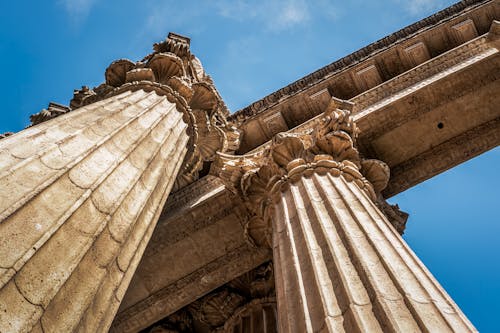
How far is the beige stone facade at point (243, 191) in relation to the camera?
13.2ft

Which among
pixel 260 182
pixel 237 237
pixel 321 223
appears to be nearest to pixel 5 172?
pixel 321 223

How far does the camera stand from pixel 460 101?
11.6 m

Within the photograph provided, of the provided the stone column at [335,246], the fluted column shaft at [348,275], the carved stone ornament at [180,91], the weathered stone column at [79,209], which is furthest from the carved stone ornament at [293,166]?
the weathered stone column at [79,209]

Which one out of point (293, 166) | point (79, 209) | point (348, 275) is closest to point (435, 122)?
point (293, 166)

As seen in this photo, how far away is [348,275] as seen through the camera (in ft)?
16.0

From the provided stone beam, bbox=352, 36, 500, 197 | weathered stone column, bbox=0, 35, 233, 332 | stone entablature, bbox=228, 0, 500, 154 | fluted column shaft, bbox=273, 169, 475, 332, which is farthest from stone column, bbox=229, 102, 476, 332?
stone entablature, bbox=228, 0, 500, 154

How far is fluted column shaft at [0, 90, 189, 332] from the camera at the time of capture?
3.41 meters

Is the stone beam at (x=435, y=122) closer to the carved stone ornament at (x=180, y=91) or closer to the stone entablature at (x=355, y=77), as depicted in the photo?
the stone entablature at (x=355, y=77)

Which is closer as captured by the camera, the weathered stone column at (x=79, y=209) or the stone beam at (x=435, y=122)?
the weathered stone column at (x=79, y=209)

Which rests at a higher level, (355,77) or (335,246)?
(355,77)

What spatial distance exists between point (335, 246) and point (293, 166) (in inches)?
126

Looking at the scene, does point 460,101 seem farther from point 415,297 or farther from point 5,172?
point 5,172

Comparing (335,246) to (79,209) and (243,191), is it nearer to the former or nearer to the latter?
(79,209)

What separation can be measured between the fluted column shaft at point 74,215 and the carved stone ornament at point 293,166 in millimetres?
2802
